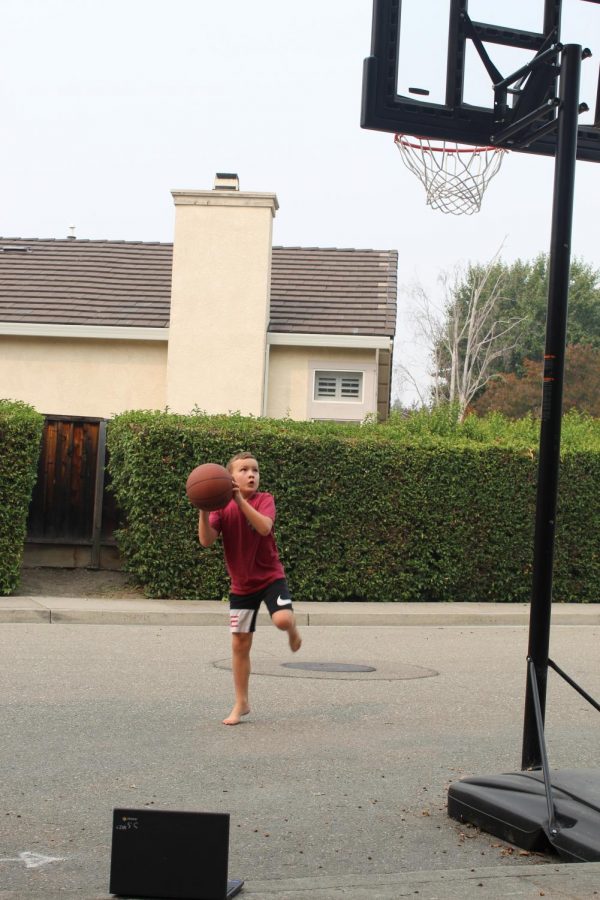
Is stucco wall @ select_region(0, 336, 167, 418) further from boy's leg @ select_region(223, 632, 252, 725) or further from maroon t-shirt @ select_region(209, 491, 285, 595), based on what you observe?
boy's leg @ select_region(223, 632, 252, 725)

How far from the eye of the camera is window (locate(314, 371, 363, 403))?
23547mm

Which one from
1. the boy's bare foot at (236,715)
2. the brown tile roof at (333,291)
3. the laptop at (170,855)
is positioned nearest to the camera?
the laptop at (170,855)

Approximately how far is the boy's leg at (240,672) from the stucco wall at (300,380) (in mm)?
15640

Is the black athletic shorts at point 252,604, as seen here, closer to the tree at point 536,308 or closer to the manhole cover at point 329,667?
the manhole cover at point 329,667

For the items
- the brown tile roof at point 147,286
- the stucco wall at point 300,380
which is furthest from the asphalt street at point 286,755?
the brown tile roof at point 147,286

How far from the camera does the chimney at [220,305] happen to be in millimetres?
23031

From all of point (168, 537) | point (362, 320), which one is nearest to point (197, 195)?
point (362, 320)

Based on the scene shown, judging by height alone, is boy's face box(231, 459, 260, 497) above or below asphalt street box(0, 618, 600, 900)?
above

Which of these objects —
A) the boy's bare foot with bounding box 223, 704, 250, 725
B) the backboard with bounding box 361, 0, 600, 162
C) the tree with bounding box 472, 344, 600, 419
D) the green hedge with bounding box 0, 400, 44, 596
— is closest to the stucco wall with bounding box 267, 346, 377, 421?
the green hedge with bounding box 0, 400, 44, 596

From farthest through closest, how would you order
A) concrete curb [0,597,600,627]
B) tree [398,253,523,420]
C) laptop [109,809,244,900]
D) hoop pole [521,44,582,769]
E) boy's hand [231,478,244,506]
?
tree [398,253,523,420] < concrete curb [0,597,600,627] < boy's hand [231,478,244,506] < hoop pole [521,44,582,769] < laptop [109,809,244,900]

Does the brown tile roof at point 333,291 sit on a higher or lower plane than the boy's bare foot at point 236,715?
higher

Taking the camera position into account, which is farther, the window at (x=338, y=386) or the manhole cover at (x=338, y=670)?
the window at (x=338, y=386)

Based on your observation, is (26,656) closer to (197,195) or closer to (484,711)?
(484,711)

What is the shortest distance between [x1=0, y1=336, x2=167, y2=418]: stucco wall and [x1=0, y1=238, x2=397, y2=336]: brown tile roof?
57cm
